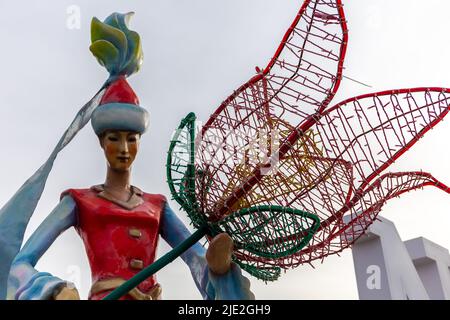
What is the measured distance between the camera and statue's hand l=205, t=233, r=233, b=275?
2.76 meters

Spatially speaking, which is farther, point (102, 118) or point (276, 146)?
point (102, 118)

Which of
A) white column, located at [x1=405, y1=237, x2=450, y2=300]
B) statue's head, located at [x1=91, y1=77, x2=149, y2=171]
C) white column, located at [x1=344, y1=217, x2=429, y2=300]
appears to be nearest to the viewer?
statue's head, located at [x1=91, y1=77, x2=149, y2=171]

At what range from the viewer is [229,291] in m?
2.90

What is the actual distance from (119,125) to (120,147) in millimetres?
119

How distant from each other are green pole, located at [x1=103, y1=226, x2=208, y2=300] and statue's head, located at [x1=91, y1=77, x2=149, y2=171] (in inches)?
29.2

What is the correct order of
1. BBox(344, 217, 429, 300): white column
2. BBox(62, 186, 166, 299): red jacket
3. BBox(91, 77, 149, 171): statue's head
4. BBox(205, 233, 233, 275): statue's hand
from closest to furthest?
BBox(205, 233, 233, 275): statue's hand
BBox(62, 186, 166, 299): red jacket
BBox(91, 77, 149, 171): statue's head
BBox(344, 217, 429, 300): white column

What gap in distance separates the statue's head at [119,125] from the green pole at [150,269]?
0.74 metres

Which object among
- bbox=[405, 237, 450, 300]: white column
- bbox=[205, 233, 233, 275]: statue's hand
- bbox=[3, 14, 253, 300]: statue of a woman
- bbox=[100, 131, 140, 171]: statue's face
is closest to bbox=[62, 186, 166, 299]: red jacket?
bbox=[3, 14, 253, 300]: statue of a woman

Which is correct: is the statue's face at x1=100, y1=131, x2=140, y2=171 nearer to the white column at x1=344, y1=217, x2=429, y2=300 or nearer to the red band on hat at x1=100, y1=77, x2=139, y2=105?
the red band on hat at x1=100, y1=77, x2=139, y2=105

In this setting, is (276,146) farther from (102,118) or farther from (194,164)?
(102,118)

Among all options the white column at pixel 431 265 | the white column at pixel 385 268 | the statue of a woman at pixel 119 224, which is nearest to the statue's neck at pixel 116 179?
the statue of a woman at pixel 119 224
